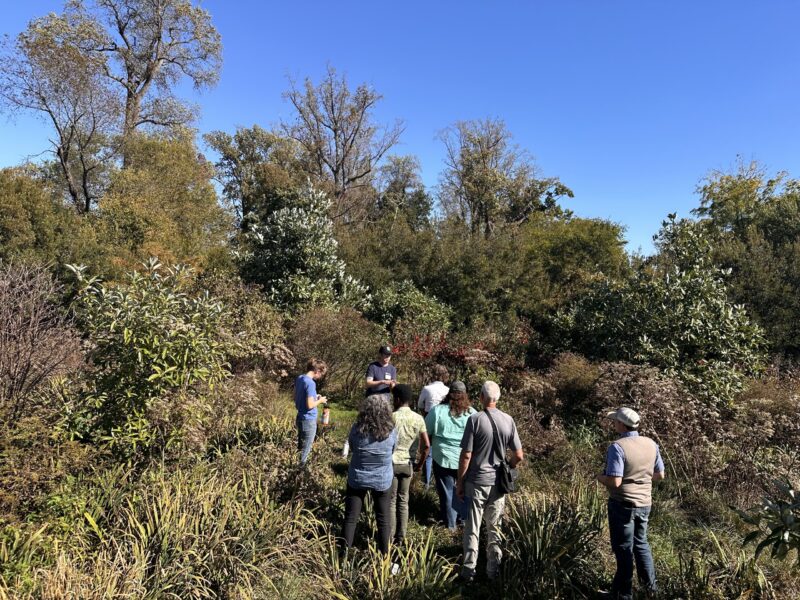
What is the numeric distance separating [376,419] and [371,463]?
14.4 inches

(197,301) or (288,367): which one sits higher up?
(197,301)

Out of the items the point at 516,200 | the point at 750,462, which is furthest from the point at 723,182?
the point at 750,462

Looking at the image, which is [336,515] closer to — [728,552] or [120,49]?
[728,552]

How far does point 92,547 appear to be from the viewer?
345 cm

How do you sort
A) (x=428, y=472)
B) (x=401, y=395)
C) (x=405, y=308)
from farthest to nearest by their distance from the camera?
(x=405, y=308) → (x=428, y=472) → (x=401, y=395)

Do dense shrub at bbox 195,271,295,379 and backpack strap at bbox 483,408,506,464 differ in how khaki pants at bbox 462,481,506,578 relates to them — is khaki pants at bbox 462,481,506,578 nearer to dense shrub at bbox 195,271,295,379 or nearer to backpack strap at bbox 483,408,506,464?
backpack strap at bbox 483,408,506,464

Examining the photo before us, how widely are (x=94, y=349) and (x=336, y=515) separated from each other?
280cm

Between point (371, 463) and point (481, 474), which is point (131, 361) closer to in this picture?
point (371, 463)

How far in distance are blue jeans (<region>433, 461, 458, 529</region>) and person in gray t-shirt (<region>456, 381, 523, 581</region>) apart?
81 cm

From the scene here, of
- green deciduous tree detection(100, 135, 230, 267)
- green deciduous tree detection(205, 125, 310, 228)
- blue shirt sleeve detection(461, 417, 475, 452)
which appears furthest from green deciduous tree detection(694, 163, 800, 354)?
green deciduous tree detection(205, 125, 310, 228)

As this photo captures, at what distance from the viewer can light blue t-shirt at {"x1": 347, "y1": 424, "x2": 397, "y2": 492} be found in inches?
150

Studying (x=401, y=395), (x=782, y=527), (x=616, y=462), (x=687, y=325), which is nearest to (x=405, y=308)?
(x=687, y=325)

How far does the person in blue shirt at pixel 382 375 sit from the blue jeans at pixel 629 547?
3.35 m

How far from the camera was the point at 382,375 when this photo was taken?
662cm
